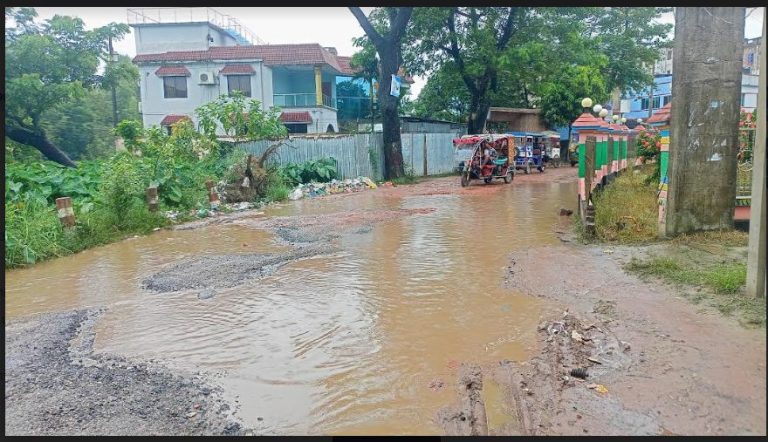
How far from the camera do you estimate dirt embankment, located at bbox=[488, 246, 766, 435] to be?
3100 millimetres

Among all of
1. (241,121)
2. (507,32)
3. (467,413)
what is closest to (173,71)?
(241,121)

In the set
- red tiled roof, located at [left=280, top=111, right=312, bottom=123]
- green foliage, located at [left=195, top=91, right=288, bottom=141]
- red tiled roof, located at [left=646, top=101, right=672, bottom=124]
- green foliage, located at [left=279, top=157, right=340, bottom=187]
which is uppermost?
red tiled roof, located at [left=280, top=111, right=312, bottom=123]

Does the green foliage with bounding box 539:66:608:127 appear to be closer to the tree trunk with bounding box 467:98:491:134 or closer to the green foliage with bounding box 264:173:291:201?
the tree trunk with bounding box 467:98:491:134

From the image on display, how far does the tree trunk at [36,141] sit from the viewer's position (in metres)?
22.6

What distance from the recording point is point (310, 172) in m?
18.8

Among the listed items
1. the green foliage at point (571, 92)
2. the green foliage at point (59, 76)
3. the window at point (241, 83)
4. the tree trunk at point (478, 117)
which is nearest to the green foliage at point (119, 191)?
the green foliage at point (59, 76)

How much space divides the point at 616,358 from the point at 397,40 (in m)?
18.0

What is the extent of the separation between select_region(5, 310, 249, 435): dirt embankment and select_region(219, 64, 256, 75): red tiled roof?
26.7 meters

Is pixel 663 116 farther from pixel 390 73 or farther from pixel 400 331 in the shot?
pixel 390 73

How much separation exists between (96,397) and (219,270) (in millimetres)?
3619

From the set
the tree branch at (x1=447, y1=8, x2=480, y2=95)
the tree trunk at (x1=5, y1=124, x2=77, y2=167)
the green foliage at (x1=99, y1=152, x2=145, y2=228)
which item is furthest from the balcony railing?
the green foliage at (x1=99, y1=152, x2=145, y2=228)

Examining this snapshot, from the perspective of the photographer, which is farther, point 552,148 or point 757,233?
point 552,148

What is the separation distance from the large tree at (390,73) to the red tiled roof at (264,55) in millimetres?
9510

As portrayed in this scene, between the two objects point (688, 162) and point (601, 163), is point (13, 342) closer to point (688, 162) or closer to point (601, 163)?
point (688, 162)
